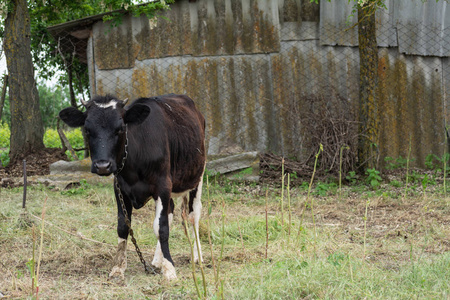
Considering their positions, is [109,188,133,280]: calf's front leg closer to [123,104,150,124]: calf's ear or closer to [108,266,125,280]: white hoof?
[108,266,125,280]: white hoof

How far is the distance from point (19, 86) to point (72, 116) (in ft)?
20.6

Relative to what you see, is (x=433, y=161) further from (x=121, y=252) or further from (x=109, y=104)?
(x=109, y=104)

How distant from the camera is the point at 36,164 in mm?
9953

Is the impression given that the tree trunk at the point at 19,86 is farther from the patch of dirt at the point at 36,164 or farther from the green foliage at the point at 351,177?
the green foliage at the point at 351,177

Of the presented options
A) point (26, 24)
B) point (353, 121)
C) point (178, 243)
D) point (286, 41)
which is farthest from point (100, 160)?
point (26, 24)

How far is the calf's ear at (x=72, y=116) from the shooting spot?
179 inches

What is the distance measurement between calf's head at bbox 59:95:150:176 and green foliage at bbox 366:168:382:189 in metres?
4.81

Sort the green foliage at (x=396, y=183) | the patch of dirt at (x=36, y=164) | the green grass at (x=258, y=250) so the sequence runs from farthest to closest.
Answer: the patch of dirt at (x=36, y=164), the green foliage at (x=396, y=183), the green grass at (x=258, y=250)

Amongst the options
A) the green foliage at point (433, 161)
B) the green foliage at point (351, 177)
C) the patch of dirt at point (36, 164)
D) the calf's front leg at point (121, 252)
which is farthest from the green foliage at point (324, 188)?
the patch of dirt at point (36, 164)

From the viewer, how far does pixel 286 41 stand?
995 centimetres

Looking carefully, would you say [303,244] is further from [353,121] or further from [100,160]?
[353,121]

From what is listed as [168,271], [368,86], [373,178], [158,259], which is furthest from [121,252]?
[368,86]

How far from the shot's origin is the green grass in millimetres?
3707

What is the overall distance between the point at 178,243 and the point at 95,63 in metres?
5.16
